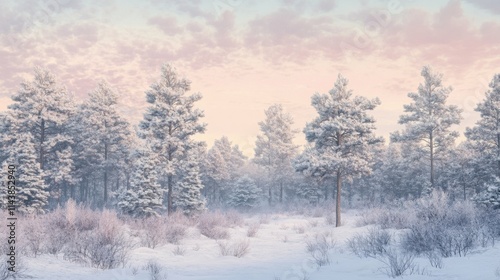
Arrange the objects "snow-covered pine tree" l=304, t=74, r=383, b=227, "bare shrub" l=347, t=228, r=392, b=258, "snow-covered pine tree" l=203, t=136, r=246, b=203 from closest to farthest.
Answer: "bare shrub" l=347, t=228, r=392, b=258, "snow-covered pine tree" l=304, t=74, r=383, b=227, "snow-covered pine tree" l=203, t=136, r=246, b=203

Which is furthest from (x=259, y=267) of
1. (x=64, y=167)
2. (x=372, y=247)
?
(x=64, y=167)

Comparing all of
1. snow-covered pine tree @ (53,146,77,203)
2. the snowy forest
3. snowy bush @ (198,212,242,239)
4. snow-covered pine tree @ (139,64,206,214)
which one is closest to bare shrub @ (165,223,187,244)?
the snowy forest

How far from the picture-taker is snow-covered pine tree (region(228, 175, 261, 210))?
50.2m

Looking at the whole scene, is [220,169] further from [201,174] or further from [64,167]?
[201,174]

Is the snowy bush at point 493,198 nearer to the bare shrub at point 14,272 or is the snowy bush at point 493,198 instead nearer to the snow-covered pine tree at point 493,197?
the snow-covered pine tree at point 493,197

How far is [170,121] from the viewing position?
24188mm

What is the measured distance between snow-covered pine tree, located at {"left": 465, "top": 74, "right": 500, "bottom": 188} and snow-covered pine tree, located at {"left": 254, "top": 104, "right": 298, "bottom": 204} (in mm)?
24682

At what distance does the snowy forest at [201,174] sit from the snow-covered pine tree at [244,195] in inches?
7.8

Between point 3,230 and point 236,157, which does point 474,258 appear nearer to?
point 3,230

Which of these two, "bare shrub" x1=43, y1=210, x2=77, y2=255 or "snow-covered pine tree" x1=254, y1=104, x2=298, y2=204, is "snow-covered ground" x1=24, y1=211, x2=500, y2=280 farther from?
"snow-covered pine tree" x1=254, y1=104, x2=298, y2=204

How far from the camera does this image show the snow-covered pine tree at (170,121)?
79.3 feet

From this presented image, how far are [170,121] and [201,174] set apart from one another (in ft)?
17.8

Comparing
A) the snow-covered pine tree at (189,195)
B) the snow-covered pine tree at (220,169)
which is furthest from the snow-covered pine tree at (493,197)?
the snow-covered pine tree at (220,169)

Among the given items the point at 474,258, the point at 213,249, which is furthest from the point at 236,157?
the point at 474,258
